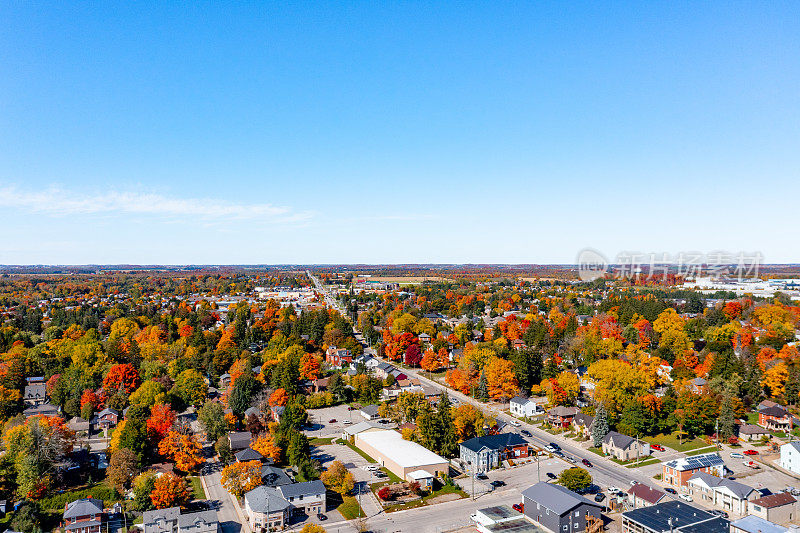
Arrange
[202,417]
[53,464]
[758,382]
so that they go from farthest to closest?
[758,382] → [202,417] → [53,464]

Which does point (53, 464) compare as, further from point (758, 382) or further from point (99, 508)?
point (758, 382)

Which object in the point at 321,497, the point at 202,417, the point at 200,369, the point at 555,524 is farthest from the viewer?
the point at 200,369

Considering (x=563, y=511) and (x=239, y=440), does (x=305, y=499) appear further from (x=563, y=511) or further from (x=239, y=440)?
(x=563, y=511)

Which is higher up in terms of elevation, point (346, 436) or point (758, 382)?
point (758, 382)

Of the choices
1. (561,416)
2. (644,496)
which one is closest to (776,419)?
(561,416)

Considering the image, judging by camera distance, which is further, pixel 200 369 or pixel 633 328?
pixel 633 328

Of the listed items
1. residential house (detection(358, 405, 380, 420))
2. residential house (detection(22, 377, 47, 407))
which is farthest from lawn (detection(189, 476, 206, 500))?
residential house (detection(22, 377, 47, 407))

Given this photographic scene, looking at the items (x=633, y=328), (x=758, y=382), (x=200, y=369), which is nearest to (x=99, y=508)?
(x=200, y=369)

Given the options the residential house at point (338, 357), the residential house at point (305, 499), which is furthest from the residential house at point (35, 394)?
the residential house at point (305, 499)
